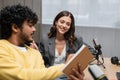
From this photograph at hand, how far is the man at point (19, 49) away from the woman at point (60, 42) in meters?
0.83

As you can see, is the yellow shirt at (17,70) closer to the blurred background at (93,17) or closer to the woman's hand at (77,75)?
the woman's hand at (77,75)

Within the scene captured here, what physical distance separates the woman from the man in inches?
32.5

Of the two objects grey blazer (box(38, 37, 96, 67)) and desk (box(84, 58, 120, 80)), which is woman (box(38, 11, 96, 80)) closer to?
grey blazer (box(38, 37, 96, 67))

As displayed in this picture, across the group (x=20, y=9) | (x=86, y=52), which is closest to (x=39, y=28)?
(x=20, y=9)

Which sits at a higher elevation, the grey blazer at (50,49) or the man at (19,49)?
the man at (19,49)

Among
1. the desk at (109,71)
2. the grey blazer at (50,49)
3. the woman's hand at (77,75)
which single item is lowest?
the desk at (109,71)

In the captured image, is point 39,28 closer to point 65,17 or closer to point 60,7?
point 60,7

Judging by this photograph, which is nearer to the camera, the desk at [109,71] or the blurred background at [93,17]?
the desk at [109,71]

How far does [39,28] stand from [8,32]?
2.06 meters

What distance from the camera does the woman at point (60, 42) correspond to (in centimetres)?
259

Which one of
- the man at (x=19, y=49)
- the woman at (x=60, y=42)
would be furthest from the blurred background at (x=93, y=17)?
the man at (x=19, y=49)

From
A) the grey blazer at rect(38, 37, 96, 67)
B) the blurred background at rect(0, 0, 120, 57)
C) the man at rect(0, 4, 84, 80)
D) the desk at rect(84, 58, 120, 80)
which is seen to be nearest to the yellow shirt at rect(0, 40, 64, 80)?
the man at rect(0, 4, 84, 80)

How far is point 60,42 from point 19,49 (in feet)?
3.48

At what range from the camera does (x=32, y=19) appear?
5.58ft
